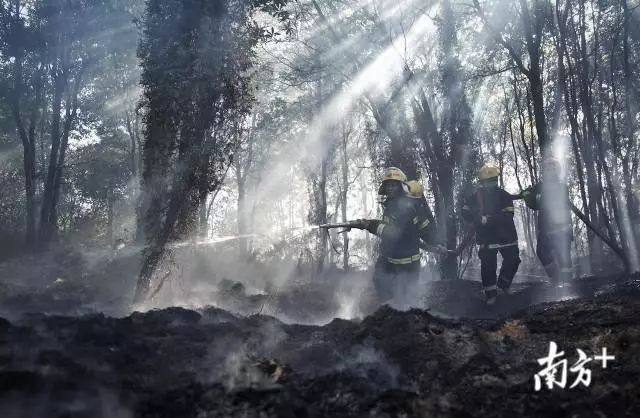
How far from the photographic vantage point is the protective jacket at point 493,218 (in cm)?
838

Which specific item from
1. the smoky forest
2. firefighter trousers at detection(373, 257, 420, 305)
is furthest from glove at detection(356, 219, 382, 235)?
firefighter trousers at detection(373, 257, 420, 305)

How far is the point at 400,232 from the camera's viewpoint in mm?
7535

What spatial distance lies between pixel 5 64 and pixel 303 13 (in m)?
13.5

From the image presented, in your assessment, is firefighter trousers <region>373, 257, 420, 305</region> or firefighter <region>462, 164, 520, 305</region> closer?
firefighter trousers <region>373, 257, 420, 305</region>

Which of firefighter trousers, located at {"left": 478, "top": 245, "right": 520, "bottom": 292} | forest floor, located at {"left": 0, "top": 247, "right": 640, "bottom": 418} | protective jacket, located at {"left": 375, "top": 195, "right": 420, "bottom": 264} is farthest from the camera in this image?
firefighter trousers, located at {"left": 478, "top": 245, "right": 520, "bottom": 292}

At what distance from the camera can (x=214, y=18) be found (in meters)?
8.73

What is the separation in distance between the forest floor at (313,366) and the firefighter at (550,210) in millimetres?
2915

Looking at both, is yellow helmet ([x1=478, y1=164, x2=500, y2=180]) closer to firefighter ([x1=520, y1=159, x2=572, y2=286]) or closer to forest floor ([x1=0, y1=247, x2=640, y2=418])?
firefighter ([x1=520, y1=159, x2=572, y2=286])

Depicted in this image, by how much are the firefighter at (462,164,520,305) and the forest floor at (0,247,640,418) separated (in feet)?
8.24

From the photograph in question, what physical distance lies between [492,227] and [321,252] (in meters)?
11.7

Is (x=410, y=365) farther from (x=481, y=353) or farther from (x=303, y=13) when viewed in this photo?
(x=303, y=13)

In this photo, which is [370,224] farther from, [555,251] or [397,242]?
[555,251]

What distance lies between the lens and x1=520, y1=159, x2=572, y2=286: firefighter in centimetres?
854

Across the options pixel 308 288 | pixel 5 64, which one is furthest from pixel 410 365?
pixel 5 64
